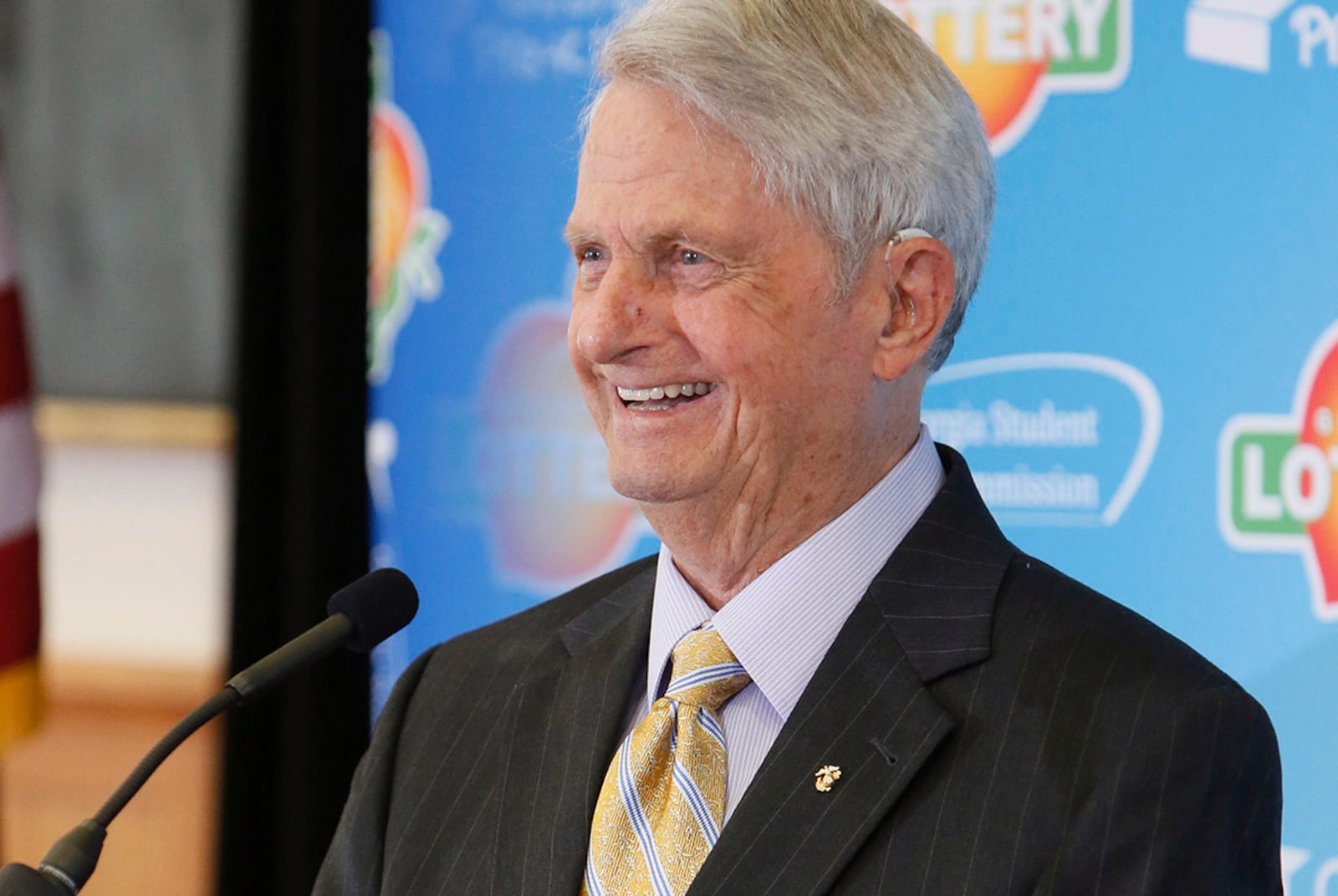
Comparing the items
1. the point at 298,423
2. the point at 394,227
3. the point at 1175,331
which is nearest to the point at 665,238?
the point at 1175,331

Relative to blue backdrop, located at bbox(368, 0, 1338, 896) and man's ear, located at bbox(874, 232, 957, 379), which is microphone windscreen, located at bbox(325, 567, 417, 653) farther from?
blue backdrop, located at bbox(368, 0, 1338, 896)

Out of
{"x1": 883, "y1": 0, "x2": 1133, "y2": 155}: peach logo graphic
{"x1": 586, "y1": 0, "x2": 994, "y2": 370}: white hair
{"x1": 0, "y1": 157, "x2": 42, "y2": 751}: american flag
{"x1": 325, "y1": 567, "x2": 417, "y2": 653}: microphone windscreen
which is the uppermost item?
{"x1": 883, "y1": 0, "x2": 1133, "y2": 155}: peach logo graphic

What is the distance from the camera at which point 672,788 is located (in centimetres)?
142

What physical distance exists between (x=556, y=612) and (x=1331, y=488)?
1.10 m

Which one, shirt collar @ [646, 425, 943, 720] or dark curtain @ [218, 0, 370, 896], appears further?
dark curtain @ [218, 0, 370, 896]

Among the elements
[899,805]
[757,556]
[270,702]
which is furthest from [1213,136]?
[270,702]

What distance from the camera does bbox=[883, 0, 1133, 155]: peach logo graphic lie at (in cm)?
230

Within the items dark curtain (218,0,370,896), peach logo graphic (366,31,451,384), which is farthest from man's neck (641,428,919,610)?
dark curtain (218,0,370,896)

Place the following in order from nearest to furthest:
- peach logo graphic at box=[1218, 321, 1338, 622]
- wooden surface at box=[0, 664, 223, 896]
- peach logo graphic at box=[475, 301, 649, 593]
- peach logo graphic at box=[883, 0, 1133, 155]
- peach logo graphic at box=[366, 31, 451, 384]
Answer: peach logo graphic at box=[1218, 321, 1338, 622] < peach logo graphic at box=[883, 0, 1133, 155] < peach logo graphic at box=[475, 301, 649, 593] < peach logo graphic at box=[366, 31, 451, 384] < wooden surface at box=[0, 664, 223, 896]

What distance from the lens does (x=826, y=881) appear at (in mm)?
1299

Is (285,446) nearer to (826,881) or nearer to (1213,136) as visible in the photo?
(1213,136)

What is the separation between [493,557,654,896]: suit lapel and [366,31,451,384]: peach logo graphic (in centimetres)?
142

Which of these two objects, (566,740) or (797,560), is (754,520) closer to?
(797,560)

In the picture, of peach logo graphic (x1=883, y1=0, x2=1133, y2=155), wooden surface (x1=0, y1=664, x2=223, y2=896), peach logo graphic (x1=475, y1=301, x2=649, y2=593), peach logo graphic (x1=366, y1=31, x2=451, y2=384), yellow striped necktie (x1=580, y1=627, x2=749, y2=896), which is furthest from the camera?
wooden surface (x1=0, y1=664, x2=223, y2=896)
